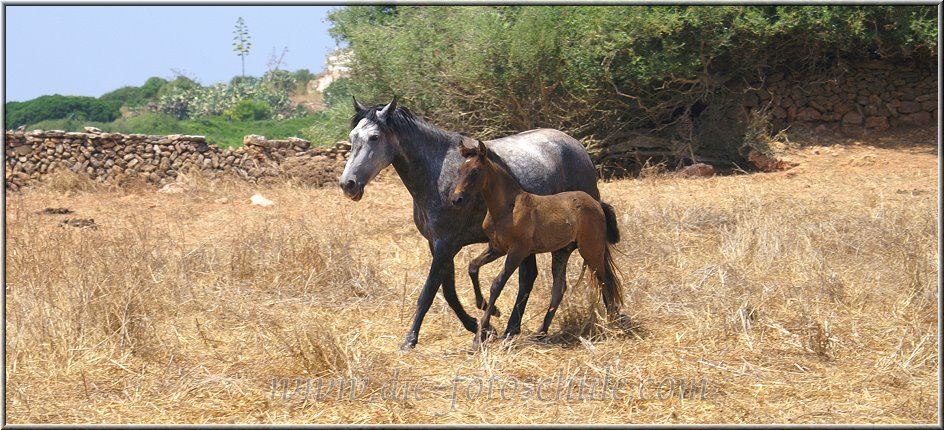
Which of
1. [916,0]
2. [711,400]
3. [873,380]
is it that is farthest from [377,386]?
[916,0]

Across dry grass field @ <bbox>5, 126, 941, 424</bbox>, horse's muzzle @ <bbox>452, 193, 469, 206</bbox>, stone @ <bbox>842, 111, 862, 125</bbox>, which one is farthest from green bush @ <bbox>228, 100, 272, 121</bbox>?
horse's muzzle @ <bbox>452, 193, 469, 206</bbox>

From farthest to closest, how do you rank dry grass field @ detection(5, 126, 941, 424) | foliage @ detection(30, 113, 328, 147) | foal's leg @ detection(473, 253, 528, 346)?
foliage @ detection(30, 113, 328, 147) < foal's leg @ detection(473, 253, 528, 346) < dry grass field @ detection(5, 126, 941, 424)

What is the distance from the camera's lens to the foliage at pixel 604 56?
47.2 ft

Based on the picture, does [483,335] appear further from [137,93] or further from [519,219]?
[137,93]

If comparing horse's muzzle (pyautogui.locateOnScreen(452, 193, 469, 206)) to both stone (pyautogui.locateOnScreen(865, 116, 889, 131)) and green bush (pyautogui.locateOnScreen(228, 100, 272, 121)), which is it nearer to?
stone (pyautogui.locateOnScreen(865, 116, 889, 131))

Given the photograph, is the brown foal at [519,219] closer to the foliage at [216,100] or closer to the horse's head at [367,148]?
the horse's head at [367,148]

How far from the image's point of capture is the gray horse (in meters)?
6.00

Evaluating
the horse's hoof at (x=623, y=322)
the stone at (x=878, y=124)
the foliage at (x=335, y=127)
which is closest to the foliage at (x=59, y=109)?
the foliage at (x=335, y=127)

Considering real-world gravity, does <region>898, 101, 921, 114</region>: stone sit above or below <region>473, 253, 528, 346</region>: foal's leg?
above

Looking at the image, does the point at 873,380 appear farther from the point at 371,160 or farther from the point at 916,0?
the point at 916,0

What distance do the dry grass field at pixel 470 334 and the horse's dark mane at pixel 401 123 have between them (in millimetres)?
1250

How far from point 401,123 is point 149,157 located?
1159 centimetres

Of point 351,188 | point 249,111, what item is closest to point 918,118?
point 351,188

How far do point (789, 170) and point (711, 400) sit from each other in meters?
9.97
